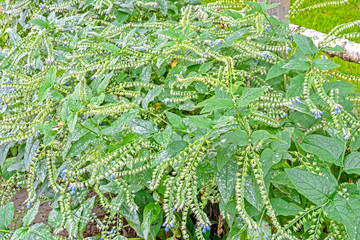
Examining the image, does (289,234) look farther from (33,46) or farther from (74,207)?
(33,46)

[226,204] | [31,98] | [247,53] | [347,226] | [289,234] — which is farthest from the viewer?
[31,98]

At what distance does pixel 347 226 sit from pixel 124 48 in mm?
1545

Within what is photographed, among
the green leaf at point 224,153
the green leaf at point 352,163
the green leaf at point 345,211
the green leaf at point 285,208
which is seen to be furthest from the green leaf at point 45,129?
the green leaf at point 352,163

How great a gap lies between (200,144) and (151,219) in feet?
2.17

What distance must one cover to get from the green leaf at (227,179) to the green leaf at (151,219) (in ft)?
1.56

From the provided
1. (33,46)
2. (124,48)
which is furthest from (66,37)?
(124,48)

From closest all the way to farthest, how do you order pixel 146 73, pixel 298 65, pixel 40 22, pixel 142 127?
1. pixel 142 127
2. pixel 298 65
3. pixel 146 73
4. pixel 40 22

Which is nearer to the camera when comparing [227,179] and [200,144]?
[200,144]

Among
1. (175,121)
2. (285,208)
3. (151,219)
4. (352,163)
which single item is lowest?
(151,219)

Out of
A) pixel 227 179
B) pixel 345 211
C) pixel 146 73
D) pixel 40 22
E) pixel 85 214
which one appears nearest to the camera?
pixel 345 211

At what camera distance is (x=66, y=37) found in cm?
261

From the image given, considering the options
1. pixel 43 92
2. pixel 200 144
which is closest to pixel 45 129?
pixel 43 92

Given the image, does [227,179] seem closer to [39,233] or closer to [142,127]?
[142,127]

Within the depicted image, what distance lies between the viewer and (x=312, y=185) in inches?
55.7
